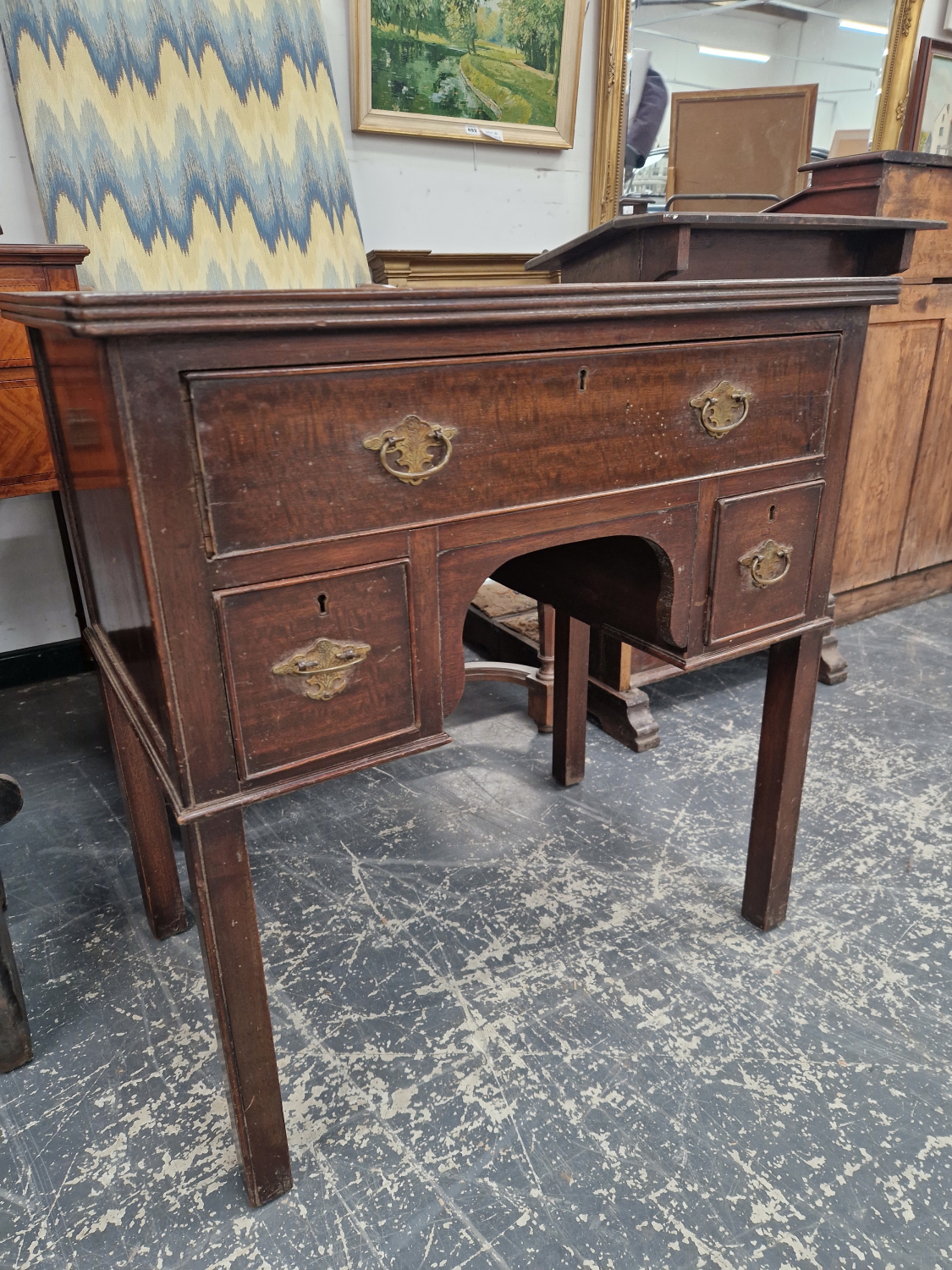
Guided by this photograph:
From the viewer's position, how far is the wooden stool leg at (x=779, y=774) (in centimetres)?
146

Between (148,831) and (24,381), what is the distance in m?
1.22

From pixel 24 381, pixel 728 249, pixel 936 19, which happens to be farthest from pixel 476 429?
pixel 936 19

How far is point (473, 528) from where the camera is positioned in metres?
1.02

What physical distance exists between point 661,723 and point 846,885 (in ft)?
2.52

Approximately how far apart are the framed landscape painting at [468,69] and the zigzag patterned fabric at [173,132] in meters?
0.26

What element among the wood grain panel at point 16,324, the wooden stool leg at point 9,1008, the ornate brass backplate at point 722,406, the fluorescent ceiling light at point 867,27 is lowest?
the wooden stool leg at point 9,1008

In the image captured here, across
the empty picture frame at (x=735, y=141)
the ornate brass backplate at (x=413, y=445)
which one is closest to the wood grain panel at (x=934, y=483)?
the empty picture frame at (x=735, y=141)

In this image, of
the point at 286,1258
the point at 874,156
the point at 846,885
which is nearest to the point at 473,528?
the point at 286,1258

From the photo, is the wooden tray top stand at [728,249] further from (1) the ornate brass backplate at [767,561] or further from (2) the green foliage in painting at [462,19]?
(2) the green foliage in painting at [462,19]

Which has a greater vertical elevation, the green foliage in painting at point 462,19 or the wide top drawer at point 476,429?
the green foliage in painting at point 462,19

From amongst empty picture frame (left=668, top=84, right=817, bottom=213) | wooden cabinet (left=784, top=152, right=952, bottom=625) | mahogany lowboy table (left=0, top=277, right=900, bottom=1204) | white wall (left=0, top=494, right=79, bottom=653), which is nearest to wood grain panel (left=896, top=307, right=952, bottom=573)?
wooden cabinet (left=784, top=152, right=952, bottom=625)

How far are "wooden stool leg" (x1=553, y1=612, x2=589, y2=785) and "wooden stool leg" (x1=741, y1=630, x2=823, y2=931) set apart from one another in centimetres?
53

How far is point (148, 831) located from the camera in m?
1.54

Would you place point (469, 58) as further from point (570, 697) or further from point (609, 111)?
point (570, 697)
